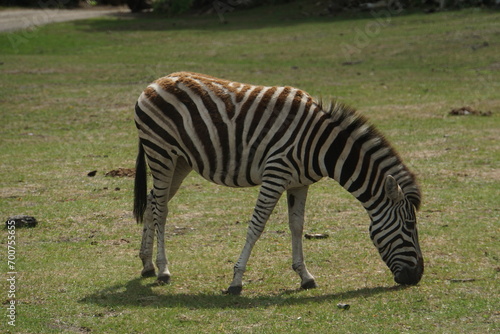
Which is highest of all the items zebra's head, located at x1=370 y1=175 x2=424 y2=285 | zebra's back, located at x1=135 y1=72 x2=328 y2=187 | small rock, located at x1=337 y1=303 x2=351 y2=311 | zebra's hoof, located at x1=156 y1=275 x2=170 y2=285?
zebra's back, located at x1=135 y1=72 x2=328 y2=187

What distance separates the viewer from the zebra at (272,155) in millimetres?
8242

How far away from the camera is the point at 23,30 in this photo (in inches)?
1398

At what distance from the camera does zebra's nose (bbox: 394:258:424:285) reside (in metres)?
8.12

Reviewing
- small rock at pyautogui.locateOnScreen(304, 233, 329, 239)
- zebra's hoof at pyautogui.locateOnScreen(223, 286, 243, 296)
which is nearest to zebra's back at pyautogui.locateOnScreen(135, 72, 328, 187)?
zebra's hoof at pyautogui.locateOnScreen(223, 286, 243, 296)

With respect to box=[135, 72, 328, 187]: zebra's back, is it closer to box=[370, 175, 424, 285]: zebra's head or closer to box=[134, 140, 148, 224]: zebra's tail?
box=[134, 140, 148, 224]: zebra's tail

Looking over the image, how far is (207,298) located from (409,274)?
2229mm

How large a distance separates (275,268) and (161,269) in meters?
1.42

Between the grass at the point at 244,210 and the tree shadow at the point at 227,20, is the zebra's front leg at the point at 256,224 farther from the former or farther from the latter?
the tree shadow at the point at 227,20

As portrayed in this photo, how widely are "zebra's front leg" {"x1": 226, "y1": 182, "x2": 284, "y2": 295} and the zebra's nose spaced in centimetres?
160

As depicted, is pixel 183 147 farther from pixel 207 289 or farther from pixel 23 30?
pixel 23 30

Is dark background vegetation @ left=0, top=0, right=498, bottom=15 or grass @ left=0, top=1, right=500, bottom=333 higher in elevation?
dark background vegetation @ left=0, top=0, right=498, bottom=15

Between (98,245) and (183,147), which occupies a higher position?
(183,147)

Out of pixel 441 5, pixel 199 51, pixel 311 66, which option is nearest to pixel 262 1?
pixel 441 5

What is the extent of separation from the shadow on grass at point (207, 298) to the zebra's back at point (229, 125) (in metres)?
1.36
